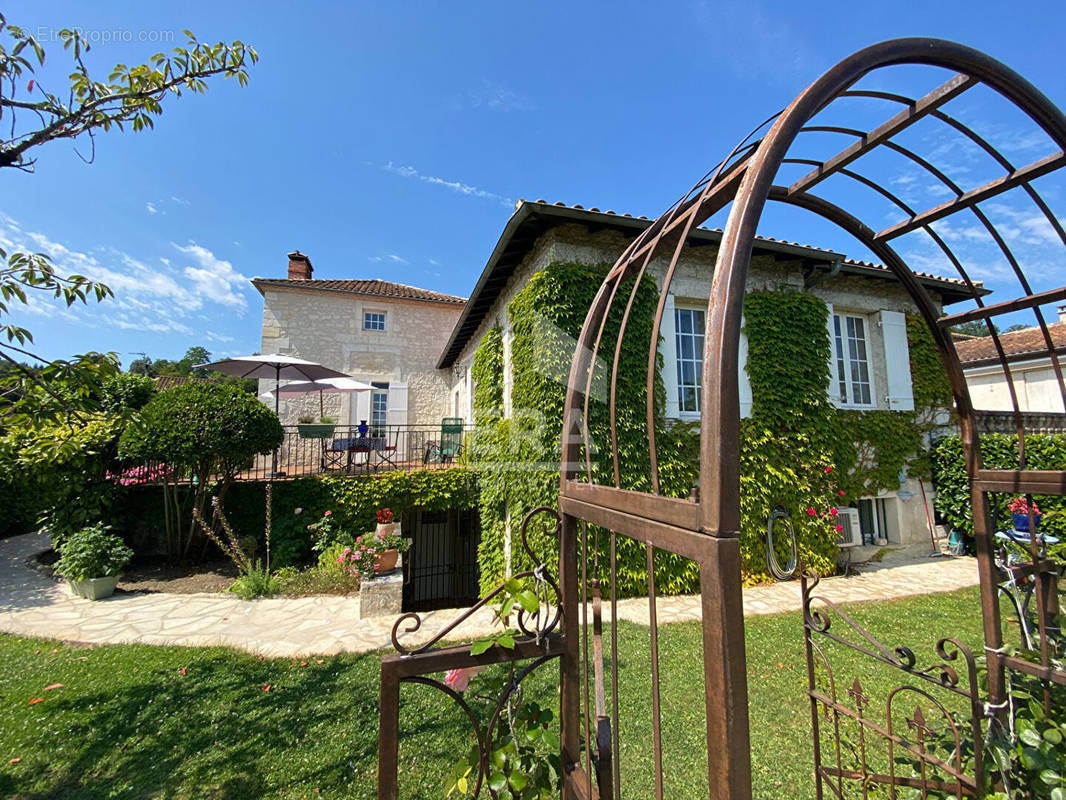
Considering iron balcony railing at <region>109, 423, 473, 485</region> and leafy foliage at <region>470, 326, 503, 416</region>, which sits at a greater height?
leafy foliage at <region>470, 326, 503, 416</region>

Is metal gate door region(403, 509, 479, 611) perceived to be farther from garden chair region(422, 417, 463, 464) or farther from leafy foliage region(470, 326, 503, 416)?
leafy foliage region(470, 326, 503, 416)

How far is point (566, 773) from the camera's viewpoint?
1.30 m

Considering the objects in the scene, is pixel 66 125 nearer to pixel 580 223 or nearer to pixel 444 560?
pixel 580 223

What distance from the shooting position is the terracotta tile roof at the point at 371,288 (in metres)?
13.8

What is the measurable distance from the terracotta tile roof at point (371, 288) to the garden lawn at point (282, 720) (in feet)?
38.1

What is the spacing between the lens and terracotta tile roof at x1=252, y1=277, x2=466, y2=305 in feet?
45.2

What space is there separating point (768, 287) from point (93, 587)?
10473 mm

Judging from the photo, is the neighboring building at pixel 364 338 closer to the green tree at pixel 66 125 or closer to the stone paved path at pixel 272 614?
the stone paved path at pixel 272 614

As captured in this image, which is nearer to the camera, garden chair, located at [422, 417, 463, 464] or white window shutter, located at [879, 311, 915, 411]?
white window shutter, located at [879, 311, 915, 411]

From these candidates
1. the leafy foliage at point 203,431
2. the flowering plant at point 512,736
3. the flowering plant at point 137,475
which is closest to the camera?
the flowering plant at point 512,736

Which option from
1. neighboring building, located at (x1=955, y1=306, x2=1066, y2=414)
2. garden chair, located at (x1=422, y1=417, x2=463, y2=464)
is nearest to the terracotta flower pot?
garden chair, located at (x1=422, y1=417, x2=463, y2=464)

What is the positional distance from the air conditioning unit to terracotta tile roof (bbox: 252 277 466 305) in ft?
43.1

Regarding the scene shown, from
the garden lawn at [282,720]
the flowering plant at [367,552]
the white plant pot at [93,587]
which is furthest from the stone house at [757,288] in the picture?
the white plant pot at [93,587]

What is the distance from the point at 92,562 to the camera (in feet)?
18.7
